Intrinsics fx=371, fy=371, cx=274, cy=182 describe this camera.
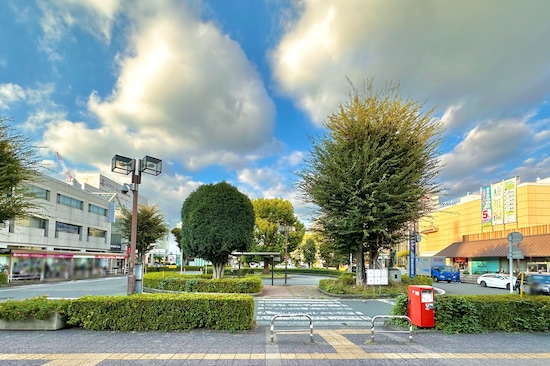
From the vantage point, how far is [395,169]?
66.5 feet

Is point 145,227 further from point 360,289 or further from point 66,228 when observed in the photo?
point 360,289

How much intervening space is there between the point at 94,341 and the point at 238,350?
131 inches

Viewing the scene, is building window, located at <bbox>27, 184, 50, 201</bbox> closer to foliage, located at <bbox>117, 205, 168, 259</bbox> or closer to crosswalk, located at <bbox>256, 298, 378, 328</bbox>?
foliage, located at <bbox>117, 205, 168, 259</bbox>

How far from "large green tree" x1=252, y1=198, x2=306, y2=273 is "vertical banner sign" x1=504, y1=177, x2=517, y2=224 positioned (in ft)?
93.4

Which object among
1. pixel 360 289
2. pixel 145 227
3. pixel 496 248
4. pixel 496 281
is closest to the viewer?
pixel 360 289

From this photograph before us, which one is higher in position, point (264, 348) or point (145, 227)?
point (145, 227)

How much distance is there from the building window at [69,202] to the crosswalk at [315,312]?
35.3 metres

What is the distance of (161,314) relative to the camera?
9.21 meters

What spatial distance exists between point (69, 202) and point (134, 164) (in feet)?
130

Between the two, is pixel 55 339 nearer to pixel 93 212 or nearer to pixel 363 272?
pixel 363 272

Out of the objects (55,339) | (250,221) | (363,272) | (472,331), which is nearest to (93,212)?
(250,221)

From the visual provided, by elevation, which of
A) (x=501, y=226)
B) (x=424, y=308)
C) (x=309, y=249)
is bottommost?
(x=309, y=249)

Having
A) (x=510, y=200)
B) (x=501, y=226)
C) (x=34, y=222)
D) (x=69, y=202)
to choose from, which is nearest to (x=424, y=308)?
(x=34, y=222)

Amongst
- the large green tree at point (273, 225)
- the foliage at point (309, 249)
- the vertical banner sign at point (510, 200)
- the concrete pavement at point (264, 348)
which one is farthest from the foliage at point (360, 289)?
the foliage at point (309, 249)
